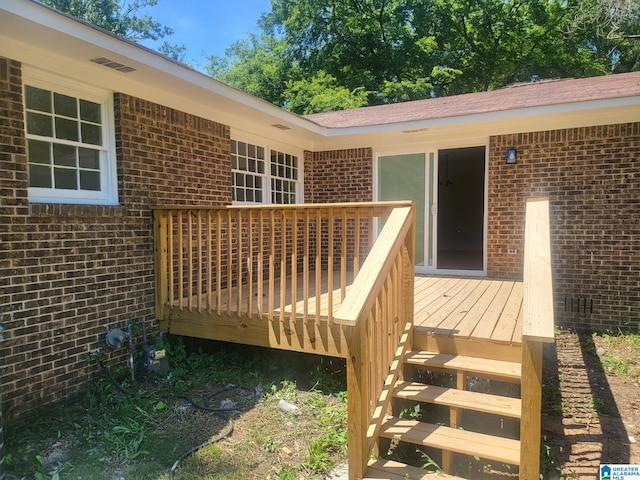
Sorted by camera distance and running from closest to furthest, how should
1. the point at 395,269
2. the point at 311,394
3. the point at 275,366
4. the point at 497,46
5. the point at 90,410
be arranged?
the point at 395,269
the point at 90,410
the point at 311,394
the point at 275,366
the point at 497,46

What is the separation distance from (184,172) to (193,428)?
287 centimetres

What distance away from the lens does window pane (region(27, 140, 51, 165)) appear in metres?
3.55

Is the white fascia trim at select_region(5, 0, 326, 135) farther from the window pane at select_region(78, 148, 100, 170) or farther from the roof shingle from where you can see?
the roof shingle

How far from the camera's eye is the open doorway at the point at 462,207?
9984 mm

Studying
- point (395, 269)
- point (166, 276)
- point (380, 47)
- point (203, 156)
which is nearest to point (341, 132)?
point (203, 156)

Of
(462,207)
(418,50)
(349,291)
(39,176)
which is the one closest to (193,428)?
(349,291)

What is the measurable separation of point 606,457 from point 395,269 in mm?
1913

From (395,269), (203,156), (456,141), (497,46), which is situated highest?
(497,46)

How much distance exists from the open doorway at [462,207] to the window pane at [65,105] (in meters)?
7.62

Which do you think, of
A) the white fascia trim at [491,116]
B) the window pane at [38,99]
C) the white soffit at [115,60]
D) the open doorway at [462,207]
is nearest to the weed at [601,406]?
the white fascia trim at [491,116]

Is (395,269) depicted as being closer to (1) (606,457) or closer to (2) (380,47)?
(1) (606,457)

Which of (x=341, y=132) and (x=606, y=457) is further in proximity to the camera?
(x=341, y=132)

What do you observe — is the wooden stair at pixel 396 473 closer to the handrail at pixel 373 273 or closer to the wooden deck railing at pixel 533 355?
the wooden deck railing at pixel 533 355

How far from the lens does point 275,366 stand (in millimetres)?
4395
